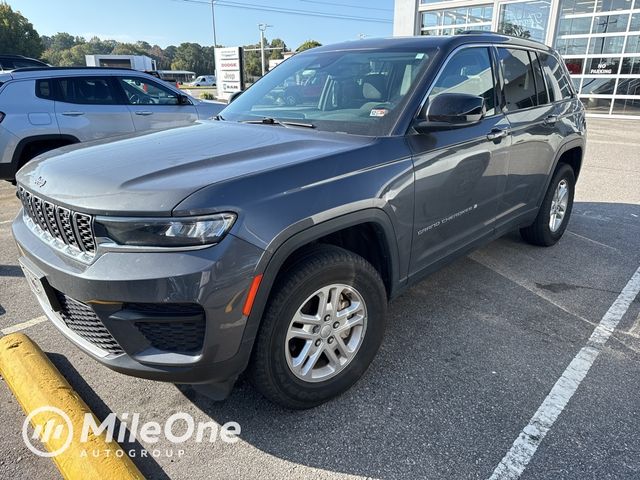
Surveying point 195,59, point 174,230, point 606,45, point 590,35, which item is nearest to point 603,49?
point 606,45

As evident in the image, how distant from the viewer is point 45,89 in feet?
20.8

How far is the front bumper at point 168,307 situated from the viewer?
5.96 ft

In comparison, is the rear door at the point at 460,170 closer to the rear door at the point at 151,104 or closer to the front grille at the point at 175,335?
the front grille at the point at 175,335

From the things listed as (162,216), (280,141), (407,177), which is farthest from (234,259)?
(407,177)

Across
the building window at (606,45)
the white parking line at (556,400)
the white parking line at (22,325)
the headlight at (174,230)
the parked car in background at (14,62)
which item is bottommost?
the white parking line at (22,325)

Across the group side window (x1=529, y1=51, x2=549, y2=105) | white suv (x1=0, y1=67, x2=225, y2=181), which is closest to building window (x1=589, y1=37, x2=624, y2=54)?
side window (x1=529, y1=51, x2=549, y2=105)

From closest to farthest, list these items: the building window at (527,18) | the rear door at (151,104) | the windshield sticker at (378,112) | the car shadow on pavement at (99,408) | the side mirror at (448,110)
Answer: the car shadow on pavement at (99,408) → the side mirror at (448,110) → the windshield sticker at (378,112) → the rear door at (151,104) → the building window at (527,18)

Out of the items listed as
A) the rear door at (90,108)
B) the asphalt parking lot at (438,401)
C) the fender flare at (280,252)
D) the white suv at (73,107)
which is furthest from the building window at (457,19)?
the fender flare at (280,252)

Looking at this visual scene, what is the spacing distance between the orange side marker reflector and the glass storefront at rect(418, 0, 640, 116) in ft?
62.1

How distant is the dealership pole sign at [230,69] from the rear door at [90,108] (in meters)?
17.0

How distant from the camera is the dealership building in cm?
1639

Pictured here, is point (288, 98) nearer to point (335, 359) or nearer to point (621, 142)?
point (335, 359)

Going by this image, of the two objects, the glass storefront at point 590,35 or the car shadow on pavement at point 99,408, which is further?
the glass storefront at point 590,35

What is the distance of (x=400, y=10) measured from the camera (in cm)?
2133
